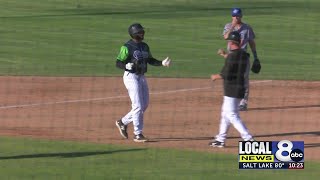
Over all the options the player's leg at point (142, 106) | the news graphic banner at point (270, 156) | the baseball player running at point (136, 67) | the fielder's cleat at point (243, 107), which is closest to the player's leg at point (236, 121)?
the news graphic banner at point (270, 156)

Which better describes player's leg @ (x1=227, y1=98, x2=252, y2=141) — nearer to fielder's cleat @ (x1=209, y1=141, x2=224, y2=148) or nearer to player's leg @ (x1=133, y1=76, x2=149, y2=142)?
fielder's cleat @ (x1=209, y1=141, x2=224, y2=148)

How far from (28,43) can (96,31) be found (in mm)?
4092

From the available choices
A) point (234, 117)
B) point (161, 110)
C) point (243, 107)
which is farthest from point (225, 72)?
point (161, 110)

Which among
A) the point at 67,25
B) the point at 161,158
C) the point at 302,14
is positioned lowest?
the point at 161,158

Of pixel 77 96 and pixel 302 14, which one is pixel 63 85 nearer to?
pixel 77 96

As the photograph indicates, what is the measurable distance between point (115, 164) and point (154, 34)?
1932 cm

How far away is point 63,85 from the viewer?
20.4 m

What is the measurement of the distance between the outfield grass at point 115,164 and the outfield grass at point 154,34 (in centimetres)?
867

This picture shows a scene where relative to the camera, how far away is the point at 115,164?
1248cm

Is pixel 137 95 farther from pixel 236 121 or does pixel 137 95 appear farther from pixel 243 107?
pixel 243 107

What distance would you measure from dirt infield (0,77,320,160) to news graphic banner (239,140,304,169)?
64 centimetres

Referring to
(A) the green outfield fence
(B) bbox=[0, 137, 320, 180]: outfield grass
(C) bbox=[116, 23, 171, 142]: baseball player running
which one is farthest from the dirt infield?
(B) bbox=[0, 137, 320, 180]: outfield grass

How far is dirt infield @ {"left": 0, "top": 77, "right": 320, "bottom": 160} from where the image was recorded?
1501 centimetres

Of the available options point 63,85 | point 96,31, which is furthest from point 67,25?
point 63,85
